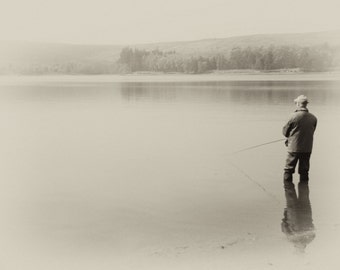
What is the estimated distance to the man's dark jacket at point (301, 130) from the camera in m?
9.38

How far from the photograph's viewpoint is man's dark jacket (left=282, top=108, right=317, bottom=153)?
9.38 meters

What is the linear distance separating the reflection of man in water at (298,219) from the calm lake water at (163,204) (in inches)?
0.6

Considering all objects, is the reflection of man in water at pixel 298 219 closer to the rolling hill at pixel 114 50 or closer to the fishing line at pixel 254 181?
the fishing line at pixel 254 181

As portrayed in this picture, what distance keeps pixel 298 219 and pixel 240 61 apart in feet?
402

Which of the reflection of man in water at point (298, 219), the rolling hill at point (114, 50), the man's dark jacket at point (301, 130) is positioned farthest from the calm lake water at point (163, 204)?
the rolling hill at point (114, 50)

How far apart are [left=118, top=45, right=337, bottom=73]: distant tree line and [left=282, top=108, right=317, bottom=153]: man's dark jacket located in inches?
4238

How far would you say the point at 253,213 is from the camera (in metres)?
7.97

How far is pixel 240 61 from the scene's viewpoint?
128 m

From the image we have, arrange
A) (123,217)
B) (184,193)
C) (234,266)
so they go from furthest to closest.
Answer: (184,193)
(123,217)
(234,266)

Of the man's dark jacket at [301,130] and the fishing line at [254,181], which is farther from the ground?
the man's dark jacket at [301,130]

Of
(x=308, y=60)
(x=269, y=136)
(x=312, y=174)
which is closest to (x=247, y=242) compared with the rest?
(x=312, y=174)

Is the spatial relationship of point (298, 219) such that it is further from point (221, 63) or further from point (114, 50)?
point (114, 50)

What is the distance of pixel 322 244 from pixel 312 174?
15.6 ft

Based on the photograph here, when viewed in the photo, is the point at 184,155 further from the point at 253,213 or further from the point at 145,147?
the point at 253,213
